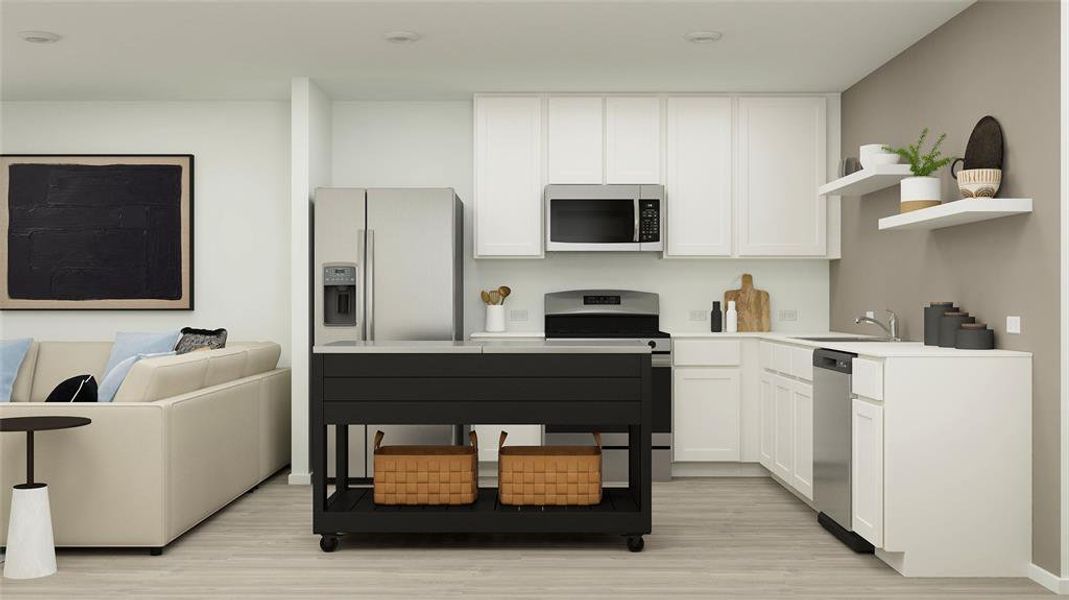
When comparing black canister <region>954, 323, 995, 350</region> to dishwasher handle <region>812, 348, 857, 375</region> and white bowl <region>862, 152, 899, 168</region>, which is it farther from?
white bowl <region>862, 152, 899, 168</region>

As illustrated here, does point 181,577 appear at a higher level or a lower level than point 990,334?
lower

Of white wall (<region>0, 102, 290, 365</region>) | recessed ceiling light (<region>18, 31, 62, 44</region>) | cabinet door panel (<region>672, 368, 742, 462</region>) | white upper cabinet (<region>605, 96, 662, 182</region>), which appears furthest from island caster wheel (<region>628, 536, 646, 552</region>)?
recessed ceiling light (<region>18, 31, 62, 44</region>)

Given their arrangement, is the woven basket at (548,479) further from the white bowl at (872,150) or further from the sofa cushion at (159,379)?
the white bowl at (872,150)

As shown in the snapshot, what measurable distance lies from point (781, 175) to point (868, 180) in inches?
45.0

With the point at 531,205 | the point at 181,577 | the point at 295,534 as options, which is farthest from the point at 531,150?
the point at 181,577

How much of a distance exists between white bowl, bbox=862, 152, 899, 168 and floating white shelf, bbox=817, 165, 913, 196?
4 centimetres

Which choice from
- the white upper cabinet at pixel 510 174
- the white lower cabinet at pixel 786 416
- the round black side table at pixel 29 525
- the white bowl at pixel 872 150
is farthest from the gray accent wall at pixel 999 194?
the round black side table at pixel 29 525

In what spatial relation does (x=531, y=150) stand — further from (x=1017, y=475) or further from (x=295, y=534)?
(x=1017, y=475)

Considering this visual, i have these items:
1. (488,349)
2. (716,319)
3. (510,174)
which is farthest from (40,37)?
(716,319)

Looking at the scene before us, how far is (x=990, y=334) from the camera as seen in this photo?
11.6ft

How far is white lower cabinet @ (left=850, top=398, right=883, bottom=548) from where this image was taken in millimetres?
3391

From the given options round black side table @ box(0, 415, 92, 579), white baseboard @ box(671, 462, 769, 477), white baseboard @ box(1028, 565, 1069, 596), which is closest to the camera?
white baseboard @ box(1028, 565, 1069, 596)

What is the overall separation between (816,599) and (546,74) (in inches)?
126

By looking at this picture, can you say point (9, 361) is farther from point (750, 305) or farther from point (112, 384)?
point (750, 305)
